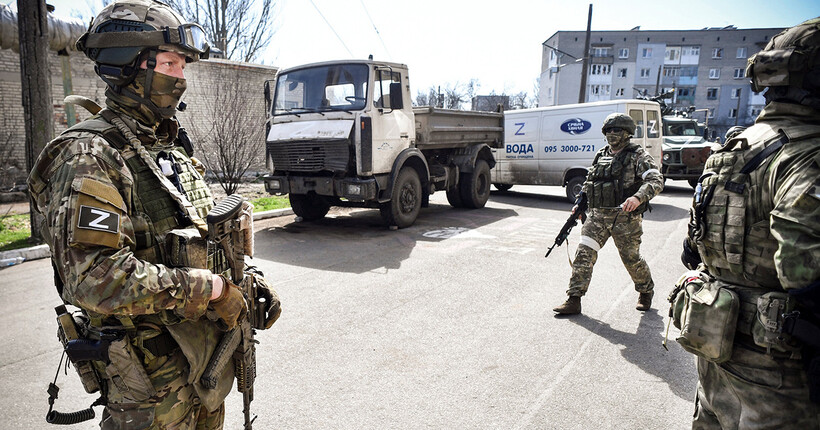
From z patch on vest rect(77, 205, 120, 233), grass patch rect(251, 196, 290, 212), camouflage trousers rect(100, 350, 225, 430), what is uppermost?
z patch on vest rect(77, 205, 120, 233)

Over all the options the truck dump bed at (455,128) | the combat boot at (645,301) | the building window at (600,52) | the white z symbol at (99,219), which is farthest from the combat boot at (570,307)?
the building window at (600,52)

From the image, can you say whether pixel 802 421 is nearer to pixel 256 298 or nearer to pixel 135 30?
pixel 256 298

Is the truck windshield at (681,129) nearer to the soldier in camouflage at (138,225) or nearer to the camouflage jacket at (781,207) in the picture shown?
the camouflage jacket at (781,207)

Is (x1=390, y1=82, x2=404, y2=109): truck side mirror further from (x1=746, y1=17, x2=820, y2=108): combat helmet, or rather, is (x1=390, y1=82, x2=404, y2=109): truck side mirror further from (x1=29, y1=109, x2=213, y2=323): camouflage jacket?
(x1=29, y1=109, x2=213, y2=323): camouflage jacket

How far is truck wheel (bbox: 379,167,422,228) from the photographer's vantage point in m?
7.57

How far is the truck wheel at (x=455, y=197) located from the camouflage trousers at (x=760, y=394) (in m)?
8.16

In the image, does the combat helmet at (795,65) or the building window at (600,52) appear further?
the building window at (600,52)

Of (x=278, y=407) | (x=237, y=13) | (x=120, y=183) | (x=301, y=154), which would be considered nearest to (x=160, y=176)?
(x=120, y=183)

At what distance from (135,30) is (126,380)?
3.80 feet

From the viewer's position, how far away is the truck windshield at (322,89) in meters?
7.27

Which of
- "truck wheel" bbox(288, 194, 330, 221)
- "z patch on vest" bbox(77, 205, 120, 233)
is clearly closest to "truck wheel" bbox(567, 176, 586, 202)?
"truck wheel" bbox(288, 194, 330, 221)

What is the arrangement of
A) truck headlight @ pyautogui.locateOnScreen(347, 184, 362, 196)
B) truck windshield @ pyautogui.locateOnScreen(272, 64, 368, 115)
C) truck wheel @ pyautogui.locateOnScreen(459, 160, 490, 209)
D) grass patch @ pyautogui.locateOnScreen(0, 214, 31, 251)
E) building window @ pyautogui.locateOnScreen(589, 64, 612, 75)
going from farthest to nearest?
building window @ pyautogui.locateOnScreen(589, 64, 612, 75) < truck wheel @ pyautogui.locateOnScreen(459, 160, 490, 209) < truck windshield @ pyautogui.locateOnScreen(272, 64, 368, 115) < truck headlight @ pyautogui.locateOnScreen(347, 184, 362, 196) < grass patch @ pyautogui.locateOnScreen(0, 214, 31, 251)

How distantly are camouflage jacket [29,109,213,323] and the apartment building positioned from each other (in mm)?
57298

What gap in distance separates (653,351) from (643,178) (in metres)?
1.51
